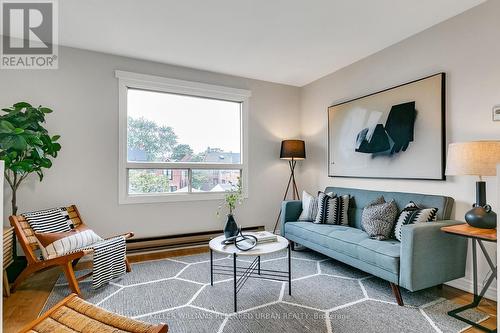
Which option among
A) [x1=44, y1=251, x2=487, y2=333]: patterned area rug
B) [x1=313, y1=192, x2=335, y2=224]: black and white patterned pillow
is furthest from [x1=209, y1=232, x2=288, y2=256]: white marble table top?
[x1=313, y1=192, x2=335, y2=224]: black and white patterned pillow

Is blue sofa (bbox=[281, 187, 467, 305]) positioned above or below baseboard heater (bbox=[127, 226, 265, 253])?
above

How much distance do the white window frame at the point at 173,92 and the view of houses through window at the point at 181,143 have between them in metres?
0.02

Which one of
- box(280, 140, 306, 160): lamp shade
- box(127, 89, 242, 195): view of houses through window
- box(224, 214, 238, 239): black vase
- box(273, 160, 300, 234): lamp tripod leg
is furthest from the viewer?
box(273, 160, 300, 234): lamp tripod leg

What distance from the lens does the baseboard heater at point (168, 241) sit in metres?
3.59

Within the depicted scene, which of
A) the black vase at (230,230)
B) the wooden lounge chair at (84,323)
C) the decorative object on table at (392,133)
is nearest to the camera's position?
the wooden lounge chair at (84,323)

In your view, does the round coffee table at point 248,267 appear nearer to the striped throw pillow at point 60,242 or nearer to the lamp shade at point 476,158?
the striped throw pillow at point 60,242

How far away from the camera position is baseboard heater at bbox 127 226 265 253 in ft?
11.8

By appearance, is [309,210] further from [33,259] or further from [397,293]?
[33,259]

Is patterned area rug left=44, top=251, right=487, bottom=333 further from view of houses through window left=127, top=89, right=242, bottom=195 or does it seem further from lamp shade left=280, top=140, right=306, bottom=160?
lamp shade left=280, top=140, right=306, bottom=160

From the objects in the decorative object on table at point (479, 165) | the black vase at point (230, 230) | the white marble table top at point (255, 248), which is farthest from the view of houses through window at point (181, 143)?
the decorative object on table at point (479, 165)

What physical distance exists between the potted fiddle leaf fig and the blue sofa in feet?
9.58

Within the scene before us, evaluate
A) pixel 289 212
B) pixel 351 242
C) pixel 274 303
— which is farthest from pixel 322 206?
pixel 274 303

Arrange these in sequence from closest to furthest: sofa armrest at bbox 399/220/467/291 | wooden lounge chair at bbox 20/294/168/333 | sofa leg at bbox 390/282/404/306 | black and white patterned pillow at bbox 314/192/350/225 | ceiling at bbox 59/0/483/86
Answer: wooden lounge chair at bbox 20/294/168/333
sofa armrest at bbox 399/220/467/291
sofa leg at bbox 390/282/404/306
ceiling at bbox 59/0/483/86
black and white patterned pillow at bbox 314/192/350/225

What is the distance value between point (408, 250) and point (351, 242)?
59 cm
